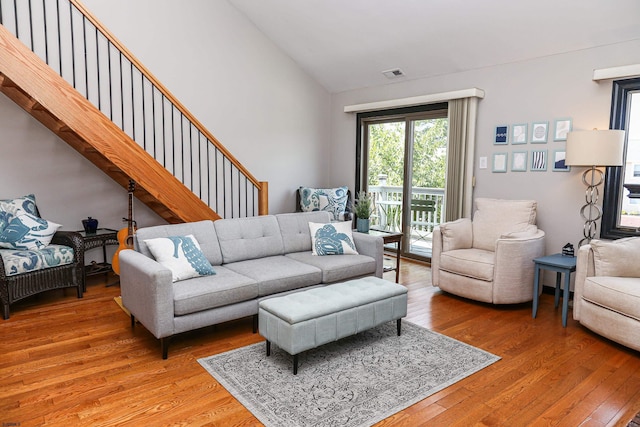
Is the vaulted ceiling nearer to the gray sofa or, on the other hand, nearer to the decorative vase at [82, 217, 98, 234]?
the gray sofa

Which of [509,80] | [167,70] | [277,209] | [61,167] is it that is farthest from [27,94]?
[509,80]

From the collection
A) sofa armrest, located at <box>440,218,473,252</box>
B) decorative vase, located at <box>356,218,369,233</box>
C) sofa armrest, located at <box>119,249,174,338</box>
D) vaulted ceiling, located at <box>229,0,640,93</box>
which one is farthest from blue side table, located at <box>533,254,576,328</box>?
sofa armrest, located at <box>119,249,174,338</box>

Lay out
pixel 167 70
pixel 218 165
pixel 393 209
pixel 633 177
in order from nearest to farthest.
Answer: pixel 633 177
pixel 167 70
pixel 218 165
pixel 393 209

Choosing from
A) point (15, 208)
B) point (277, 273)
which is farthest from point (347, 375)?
point (15, 208)

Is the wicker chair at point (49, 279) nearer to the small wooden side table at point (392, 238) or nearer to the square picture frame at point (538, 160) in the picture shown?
the small wooden side table at point (392, 238)

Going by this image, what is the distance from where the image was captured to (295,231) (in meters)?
4.33

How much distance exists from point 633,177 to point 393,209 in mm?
2937

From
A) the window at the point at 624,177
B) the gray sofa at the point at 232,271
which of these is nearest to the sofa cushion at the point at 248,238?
the gray sofa at the point at 232,271

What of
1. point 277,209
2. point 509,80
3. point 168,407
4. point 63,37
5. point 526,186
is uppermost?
point 63,37

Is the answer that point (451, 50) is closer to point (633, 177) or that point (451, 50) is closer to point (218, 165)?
point (633, 177)

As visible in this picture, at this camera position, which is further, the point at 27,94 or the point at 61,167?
the point at 61,167

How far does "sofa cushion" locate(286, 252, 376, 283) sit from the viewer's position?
3.81 meters

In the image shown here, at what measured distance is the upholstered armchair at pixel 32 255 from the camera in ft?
12.1

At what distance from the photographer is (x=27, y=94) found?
3.43 meters
